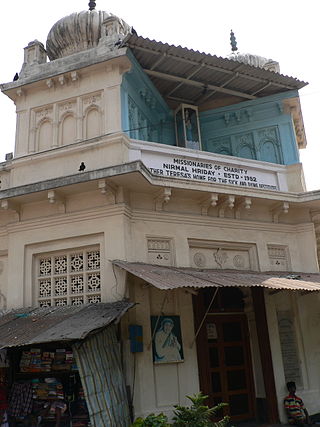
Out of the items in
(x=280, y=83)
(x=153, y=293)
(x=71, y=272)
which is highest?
(x=280, y=83)

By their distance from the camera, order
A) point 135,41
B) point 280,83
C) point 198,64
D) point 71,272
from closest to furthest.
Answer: point 71,272 < point 135,41 < point 198,64 < point 280,83

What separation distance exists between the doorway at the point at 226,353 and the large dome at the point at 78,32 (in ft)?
21.6

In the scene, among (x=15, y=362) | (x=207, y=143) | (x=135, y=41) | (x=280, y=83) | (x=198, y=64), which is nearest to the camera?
(x=15, y=362)

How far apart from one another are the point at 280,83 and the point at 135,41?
148 inches

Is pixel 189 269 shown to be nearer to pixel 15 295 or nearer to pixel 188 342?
pixel 188 342

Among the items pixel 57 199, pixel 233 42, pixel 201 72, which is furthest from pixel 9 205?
pixel 233 42

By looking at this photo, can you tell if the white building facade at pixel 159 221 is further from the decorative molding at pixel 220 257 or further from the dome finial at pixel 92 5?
the dome finial at pixel 92 5

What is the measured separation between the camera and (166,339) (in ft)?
25.5

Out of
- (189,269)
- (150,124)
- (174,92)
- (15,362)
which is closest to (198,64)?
(174,92)

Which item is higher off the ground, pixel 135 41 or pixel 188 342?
pixel 135 41

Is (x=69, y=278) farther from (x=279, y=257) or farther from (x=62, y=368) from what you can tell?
(x=279, y=257)

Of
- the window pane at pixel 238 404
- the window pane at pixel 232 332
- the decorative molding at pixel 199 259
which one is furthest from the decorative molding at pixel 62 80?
the window pane at pixel 238 404

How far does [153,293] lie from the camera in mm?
7984

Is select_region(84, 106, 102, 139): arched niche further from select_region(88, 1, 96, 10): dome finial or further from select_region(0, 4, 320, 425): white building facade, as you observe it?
select_region(88, 1, 96, 10): dome finial
